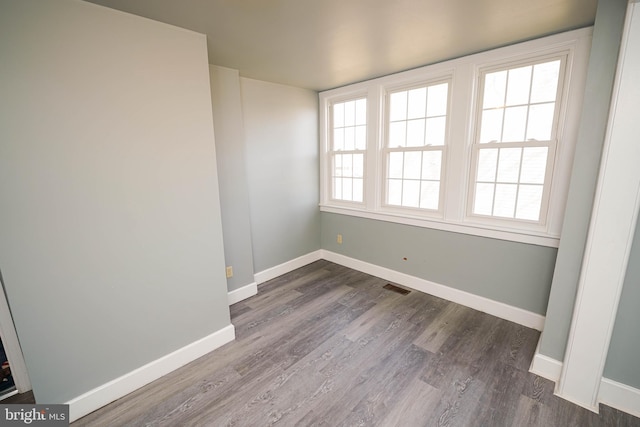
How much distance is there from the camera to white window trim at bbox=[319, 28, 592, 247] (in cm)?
199

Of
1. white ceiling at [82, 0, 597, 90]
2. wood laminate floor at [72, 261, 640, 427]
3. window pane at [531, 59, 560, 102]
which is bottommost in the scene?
wood laminate floor at [72, 261, 640, 427]

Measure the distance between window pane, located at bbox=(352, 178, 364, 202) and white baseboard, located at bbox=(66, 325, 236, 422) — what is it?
6.98 feet

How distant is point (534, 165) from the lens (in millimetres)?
2219

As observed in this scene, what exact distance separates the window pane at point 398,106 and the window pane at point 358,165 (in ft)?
1.96

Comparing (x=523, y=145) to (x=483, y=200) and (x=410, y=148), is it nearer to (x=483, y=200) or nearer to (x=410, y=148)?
(x=483, y=200)

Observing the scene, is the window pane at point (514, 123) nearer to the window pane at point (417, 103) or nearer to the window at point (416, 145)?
the window at point (416, 145)

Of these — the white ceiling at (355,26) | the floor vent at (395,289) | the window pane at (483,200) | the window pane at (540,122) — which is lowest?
the floor vent at (395,289)

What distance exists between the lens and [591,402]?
1.60 metres

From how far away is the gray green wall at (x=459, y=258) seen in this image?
2275 mm

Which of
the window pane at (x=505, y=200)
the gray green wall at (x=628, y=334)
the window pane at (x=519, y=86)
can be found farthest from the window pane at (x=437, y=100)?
the gray green wall at (x=628, y=334)

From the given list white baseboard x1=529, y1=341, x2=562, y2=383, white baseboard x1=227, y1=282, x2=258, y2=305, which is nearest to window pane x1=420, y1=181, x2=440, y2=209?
white baseboard x1=529, y1=341, x2=562, y2=383

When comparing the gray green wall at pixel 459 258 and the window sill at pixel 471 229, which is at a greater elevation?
the window sill at pixel 471 229

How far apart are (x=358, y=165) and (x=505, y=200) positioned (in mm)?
1655

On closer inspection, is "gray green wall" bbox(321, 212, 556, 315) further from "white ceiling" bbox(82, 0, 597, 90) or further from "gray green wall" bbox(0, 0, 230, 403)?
→ "gray green wall" bbox(0, 0, 230, 403)
